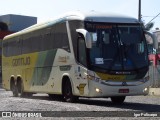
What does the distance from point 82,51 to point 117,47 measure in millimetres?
1333

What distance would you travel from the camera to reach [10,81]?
2719 centimetres

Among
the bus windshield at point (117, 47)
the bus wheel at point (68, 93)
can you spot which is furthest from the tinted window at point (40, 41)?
the bus windshield at point (117, 47)

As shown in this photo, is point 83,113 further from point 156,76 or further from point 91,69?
point 156,76

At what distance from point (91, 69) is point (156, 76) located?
44.3 ft

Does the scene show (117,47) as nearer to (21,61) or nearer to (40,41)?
(40,41)

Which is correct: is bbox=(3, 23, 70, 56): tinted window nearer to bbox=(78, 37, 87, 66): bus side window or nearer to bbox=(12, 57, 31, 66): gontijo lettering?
bbox=(12, 57, 31, 66): gontijo lettering

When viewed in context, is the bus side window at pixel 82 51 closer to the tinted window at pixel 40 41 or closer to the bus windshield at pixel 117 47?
the bus windshield at pixel 117 47

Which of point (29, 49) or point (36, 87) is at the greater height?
point (29, 49)

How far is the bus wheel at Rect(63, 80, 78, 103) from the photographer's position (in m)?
18.8

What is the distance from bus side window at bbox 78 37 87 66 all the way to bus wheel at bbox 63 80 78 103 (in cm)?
168

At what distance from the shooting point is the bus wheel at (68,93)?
741 inches

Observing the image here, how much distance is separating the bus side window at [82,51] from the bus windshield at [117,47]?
31 centimetres

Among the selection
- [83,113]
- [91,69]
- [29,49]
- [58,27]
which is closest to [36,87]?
[29,49]

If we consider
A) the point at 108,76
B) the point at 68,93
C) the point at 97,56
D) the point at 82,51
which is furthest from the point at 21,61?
the point at 108,76
